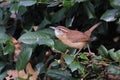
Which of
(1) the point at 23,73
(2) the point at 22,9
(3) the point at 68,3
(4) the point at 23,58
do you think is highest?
(3) the point at 68,3

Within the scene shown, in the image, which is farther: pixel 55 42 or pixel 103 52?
pixel 55 42

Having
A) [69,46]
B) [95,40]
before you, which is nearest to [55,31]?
[69,46]

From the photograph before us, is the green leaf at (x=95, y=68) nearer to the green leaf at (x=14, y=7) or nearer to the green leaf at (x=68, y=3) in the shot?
the green leaf at (x=68, y=3)

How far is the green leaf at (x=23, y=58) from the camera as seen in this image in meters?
2.43

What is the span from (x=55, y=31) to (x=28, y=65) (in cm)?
33

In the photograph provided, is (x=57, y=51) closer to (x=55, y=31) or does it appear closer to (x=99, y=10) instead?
(x=55, y=31)

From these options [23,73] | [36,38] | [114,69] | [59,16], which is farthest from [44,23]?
[114,69]

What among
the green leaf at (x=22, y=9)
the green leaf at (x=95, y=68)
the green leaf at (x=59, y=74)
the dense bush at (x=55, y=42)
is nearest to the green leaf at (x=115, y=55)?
the dense bush at (x=55, y=42)

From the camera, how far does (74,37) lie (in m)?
2.38

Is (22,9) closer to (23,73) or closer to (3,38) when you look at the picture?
(3,38)

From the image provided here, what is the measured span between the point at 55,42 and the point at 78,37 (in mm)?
146

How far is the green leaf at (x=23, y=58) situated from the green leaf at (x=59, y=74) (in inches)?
6.4

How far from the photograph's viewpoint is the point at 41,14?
2699 mm

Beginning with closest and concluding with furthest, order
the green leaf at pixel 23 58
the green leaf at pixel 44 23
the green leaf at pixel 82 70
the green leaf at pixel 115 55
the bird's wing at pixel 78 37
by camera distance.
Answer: the green leaf at pixel 115 55
the green leaf at pixel 82 70
the bird's wing at pixel 78 37
the green leaf at pixel 23 58
the green leaf at pixel 44 23
